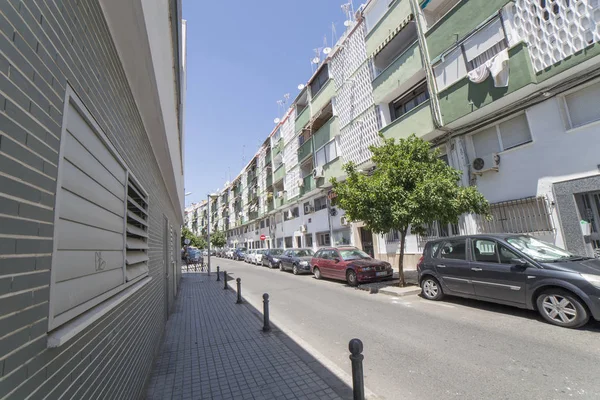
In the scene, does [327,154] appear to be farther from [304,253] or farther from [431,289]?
[431,289]

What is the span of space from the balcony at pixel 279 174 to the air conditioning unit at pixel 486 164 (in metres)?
21.8

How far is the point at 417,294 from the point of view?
9633mm

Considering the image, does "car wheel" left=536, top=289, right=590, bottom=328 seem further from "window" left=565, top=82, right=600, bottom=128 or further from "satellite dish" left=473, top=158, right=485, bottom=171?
"satellite dish" left=473, top=158, right=485, bottom=171

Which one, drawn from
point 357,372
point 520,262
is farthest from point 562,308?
point 357,372

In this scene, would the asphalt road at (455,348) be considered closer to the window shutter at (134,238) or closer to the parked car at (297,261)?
the window shutter at (134,238)

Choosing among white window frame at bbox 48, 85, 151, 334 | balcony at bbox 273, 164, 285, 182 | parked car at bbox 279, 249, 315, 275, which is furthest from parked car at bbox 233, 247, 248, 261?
white window frame at bbox 48, 85, 151, 334

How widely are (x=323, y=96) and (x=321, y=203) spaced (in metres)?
8.15

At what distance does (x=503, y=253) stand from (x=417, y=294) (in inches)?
132

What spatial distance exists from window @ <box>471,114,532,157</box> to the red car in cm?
597

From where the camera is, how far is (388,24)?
50.1 feet

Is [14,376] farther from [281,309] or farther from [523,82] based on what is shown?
[523,82]

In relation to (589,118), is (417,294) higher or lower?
lower

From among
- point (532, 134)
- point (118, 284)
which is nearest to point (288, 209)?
point (532, 134)

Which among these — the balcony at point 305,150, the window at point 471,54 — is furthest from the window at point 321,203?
the window at point 471,54
